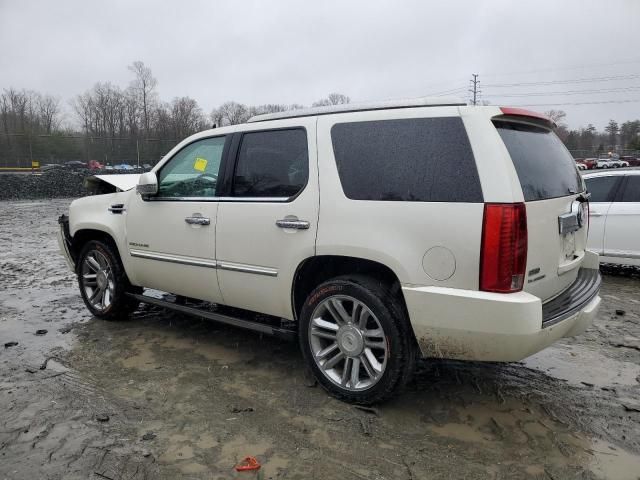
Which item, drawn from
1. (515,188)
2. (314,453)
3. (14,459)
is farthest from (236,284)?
(515,188)

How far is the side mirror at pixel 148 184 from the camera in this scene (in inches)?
174

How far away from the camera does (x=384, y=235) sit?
3100 millimetres

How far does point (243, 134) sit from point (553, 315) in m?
2.61

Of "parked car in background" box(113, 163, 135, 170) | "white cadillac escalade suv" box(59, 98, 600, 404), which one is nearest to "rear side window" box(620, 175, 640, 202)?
"white cadillac escalade suv" box(59, 98, 600, 404)

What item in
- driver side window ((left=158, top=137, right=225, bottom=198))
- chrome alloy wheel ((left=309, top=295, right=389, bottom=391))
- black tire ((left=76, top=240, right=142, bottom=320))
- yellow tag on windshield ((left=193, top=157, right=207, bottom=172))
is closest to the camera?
chrome alloy wheel ((left=309, top=295, right=389, bottom=391))

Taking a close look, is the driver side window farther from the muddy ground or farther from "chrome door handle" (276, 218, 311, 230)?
the muddy ground

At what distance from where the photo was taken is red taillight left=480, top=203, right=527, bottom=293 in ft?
9.02

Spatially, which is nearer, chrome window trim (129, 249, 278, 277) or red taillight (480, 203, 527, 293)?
red taillight (480, 203, 527, 293)

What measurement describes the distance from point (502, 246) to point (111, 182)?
13.1 ft

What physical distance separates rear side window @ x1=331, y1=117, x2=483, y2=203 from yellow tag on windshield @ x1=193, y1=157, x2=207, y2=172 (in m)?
1.35

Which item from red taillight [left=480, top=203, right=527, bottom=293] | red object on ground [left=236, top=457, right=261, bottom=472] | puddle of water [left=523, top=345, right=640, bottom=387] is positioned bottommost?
red object on ground [left=236, top=457, right=261, bottom=472]

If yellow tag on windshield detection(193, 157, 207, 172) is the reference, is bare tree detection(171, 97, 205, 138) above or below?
above

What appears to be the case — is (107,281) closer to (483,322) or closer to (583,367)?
(483,322)

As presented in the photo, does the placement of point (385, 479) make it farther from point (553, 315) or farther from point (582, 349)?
point (582, 349)
